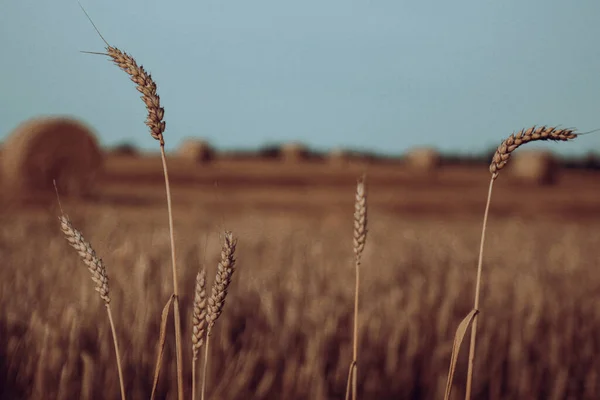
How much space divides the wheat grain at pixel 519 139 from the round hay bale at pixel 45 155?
1262cm

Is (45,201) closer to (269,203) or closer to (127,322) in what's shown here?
(269,203)

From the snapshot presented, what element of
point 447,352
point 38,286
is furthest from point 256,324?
point 38,286

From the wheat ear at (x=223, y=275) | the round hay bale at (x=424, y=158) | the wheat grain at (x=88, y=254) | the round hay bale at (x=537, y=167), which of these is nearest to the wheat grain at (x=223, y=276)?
the wheat ear at (x=223, y=275)

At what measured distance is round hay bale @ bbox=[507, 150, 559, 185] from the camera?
741 inches

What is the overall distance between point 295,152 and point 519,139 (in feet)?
72.4

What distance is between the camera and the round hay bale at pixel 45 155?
12750 mm

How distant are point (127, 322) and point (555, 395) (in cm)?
143

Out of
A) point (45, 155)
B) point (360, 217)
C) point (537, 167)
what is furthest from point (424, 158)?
point (360, 217)

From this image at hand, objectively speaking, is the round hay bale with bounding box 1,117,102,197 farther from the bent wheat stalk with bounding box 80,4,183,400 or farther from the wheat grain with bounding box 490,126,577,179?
the wheat grain with bounding box 490,126,577,179

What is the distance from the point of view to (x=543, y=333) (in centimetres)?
264

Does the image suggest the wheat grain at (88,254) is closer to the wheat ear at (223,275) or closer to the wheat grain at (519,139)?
the wheat ear at (223,275)

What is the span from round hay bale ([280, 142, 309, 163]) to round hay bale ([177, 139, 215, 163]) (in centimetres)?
344

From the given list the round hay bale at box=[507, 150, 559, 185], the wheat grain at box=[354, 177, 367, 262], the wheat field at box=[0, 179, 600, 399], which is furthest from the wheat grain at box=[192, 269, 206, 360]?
the round hay bale at box=[507, 150, 559, 185]

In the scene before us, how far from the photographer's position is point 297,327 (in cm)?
225
